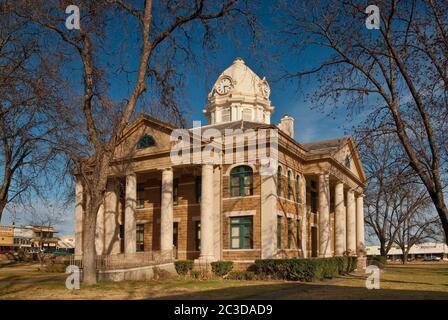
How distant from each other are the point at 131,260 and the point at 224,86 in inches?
1046

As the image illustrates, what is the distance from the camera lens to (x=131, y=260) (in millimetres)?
27359

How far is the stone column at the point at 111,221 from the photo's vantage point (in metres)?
35.3

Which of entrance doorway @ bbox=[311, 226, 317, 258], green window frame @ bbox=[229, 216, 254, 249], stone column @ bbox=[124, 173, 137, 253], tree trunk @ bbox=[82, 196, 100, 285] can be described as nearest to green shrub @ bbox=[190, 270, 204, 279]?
green window frame @ bbox=[229, 216, 254, 249]

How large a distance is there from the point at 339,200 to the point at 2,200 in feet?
83.7

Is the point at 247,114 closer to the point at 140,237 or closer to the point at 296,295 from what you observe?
the point at 140,237

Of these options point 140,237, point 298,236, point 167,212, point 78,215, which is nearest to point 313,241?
point 298,236

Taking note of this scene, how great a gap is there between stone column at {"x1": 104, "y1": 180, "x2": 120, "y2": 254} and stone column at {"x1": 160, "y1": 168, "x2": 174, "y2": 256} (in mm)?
5643

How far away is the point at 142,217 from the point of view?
118 feet

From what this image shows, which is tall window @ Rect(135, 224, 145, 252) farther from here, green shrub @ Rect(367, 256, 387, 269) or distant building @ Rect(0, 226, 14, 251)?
distant building @ Rect(0, 226, 14, 251)

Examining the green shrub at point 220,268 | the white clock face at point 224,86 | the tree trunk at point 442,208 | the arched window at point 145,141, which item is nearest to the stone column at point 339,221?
the green shrub at point 220,268

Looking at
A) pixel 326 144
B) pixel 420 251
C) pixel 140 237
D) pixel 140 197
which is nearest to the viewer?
pixel 140 237

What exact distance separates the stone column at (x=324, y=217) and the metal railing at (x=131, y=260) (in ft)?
37.4

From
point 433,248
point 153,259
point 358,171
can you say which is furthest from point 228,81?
point 433,248

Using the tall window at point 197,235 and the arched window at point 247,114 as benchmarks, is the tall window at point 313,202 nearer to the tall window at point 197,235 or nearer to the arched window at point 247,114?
the tall window at point 197,235
